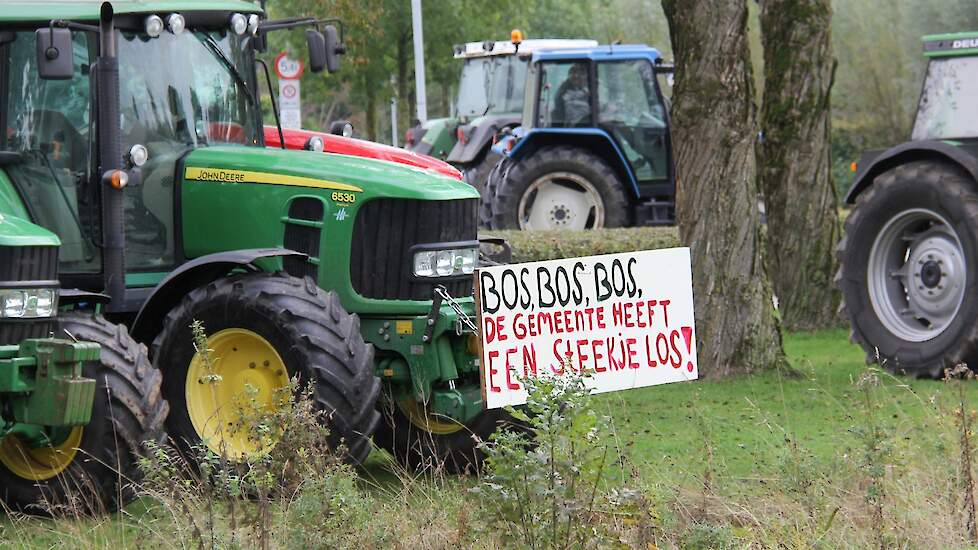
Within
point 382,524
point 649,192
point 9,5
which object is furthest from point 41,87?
point 649,192

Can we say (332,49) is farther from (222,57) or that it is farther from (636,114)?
(636,114)

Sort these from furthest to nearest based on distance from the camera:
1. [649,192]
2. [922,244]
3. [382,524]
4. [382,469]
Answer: [649,192] → [922,244] → [382,469] → [382,524]

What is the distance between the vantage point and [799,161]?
13680 millimetres

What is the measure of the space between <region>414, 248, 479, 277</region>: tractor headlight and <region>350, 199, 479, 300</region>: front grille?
47mm

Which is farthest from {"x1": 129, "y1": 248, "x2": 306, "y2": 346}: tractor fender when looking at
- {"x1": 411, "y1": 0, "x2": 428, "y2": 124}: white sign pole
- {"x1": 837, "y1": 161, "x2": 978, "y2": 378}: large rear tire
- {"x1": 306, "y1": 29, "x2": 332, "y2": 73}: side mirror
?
{"x1": 411, "y1": 0, "x2": 428, "y2": 124}: white sign pole

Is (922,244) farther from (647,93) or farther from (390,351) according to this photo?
(647,93)

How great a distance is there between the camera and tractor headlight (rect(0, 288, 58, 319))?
7242 millimetres

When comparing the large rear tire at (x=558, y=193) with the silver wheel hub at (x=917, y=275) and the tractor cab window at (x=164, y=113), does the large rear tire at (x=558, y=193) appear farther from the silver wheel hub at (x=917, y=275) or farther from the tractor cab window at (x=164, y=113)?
the tractor cab window at (x=164, y=113)

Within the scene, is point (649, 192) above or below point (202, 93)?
below

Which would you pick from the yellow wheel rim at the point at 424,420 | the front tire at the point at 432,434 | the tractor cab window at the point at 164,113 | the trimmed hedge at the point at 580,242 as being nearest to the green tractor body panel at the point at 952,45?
the trimmed hedge at the point at 580,242

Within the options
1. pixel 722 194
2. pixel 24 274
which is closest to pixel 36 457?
pixel 24 274

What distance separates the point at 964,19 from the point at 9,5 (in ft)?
107

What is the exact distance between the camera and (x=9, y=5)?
8125 mm

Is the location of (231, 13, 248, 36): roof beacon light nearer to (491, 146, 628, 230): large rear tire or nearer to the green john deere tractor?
the green john deere tractor
